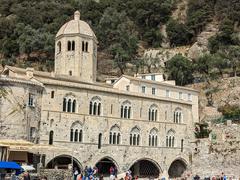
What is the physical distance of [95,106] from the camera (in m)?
46.7

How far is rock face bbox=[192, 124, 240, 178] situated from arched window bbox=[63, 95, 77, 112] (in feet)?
55.8

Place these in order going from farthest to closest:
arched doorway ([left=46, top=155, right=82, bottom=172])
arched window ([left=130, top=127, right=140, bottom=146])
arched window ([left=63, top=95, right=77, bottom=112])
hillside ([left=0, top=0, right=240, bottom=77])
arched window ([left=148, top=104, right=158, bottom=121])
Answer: hillside ([left=0, top=0, right=240, bottom=77]) < arched window ([left=148, top=104, right=158, bottom=121]) < arched window ([left=130, top=127, right=140, bottom=146]) < arched window ([left=63, top=95, right=77, bottom=112]) < arched doorway ([left=46, top=155, right=82, bottom=172])

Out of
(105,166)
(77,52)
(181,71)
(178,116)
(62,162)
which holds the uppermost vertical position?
(181,71)

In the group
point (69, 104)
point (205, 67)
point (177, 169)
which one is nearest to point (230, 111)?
point (177, 169)

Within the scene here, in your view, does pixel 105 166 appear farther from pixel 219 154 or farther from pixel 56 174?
pixel 56 174

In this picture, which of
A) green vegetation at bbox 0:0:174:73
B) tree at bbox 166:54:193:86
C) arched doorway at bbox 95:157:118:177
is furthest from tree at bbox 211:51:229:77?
arched doorway at bbox 95:157:118:177

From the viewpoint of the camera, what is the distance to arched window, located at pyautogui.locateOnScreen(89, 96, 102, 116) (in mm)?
46344

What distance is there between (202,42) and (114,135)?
48.1 meters

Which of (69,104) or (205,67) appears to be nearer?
(69,104)

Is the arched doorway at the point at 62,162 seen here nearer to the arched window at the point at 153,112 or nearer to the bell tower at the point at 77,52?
the bell tower at the point at 77,52

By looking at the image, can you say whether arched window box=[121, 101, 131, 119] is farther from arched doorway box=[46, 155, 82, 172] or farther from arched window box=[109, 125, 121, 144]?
arched doorway box=[46, 155, 82, 172]

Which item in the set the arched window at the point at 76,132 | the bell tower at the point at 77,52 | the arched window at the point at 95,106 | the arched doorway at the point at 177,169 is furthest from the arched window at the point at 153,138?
the arched window at the point at 76,132

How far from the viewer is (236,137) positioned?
53625 mm

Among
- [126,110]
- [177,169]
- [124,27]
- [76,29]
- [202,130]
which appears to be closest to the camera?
[126,110]
